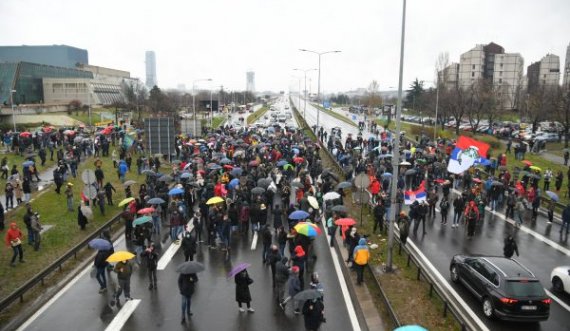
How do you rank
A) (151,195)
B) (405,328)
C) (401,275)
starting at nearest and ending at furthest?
(405,328), (401,275), (151,195)

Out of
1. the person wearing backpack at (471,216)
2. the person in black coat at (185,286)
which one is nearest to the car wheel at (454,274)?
the person wearing backpack at (471,216)

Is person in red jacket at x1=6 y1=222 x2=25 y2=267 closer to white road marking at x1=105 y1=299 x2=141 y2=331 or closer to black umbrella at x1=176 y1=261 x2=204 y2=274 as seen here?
white road marking at x1=105 y1=299 x2=141 y2=331

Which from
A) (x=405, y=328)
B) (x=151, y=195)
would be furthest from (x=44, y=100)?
(x=405, y=328)

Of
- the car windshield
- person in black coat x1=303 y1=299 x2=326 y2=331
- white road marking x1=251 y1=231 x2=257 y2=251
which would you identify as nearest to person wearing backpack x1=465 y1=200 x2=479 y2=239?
the car windshield

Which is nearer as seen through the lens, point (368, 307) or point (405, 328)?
point (405, 328)

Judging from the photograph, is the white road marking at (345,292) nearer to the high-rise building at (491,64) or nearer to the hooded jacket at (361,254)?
the hooded jacket at (361,254)

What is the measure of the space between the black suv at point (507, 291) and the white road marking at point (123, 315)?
29.7 ft

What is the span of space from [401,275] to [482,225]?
786 centimetres

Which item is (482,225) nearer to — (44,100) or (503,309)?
(503,309)

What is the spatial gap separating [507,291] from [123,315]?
9.48 metres

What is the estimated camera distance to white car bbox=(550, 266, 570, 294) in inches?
491

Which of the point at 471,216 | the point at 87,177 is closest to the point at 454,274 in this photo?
the point at 471,216

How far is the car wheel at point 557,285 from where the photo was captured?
12719 millimetres

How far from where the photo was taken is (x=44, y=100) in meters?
104
